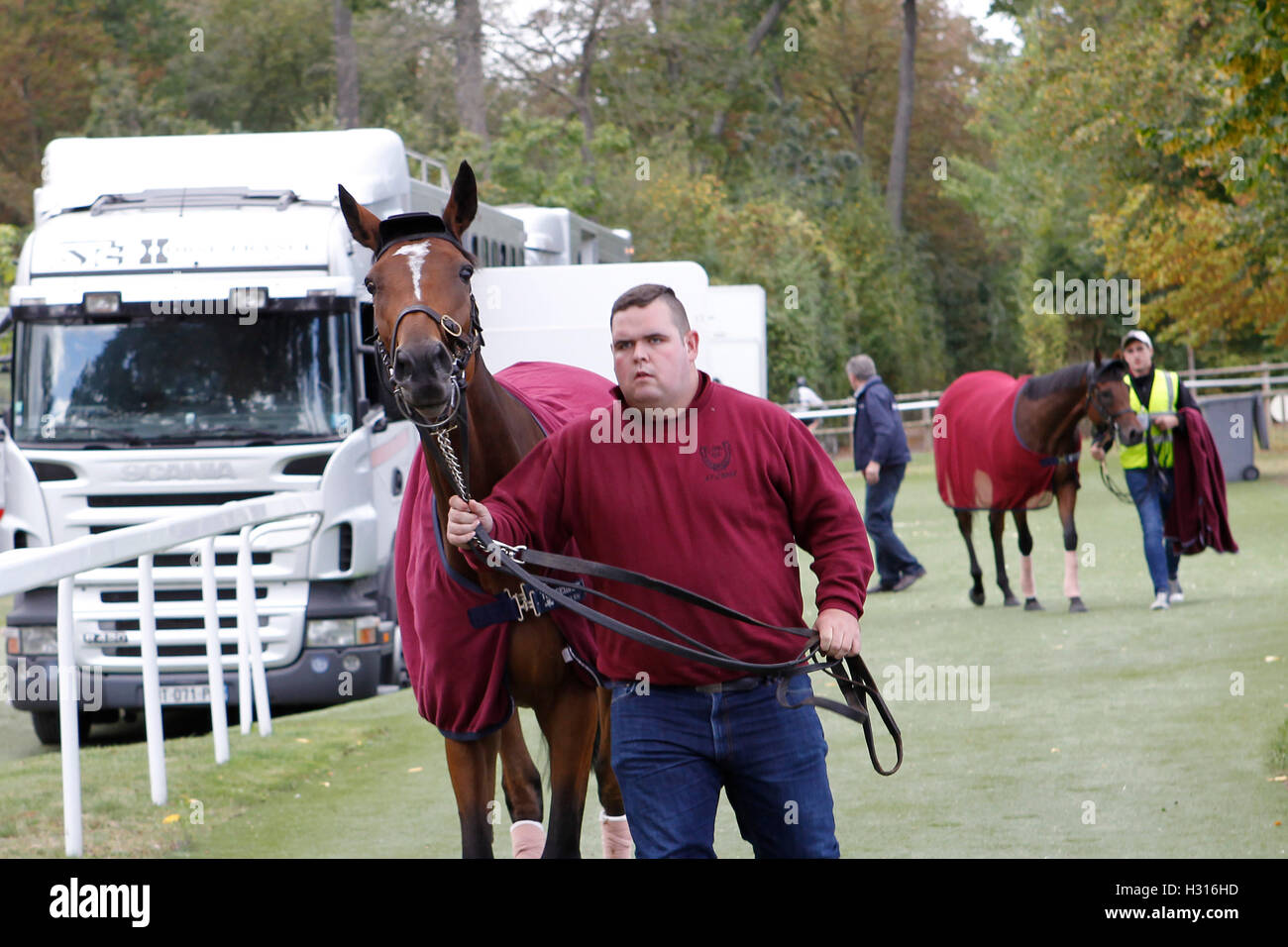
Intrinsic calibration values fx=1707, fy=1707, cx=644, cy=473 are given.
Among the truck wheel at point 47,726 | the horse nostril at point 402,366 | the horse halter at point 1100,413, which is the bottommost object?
the truck wheel at point 47,726

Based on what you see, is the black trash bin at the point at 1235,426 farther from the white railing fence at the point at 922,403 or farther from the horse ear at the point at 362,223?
the horse ear at the point at 362,223

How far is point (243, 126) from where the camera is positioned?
4428cm

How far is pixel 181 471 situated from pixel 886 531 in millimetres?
7455

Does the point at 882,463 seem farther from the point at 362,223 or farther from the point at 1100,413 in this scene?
the point at 362,223

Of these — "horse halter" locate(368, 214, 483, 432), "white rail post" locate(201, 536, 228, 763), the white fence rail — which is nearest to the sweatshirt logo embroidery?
"horse halter" locate(368, 214, 483, 432)

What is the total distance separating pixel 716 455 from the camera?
14.0 ft

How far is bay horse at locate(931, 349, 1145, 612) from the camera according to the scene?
42.4 ft

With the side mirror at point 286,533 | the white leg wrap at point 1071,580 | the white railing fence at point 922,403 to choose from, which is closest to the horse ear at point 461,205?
the side mirror at point 286,533

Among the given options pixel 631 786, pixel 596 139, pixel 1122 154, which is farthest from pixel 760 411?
pixel 596 139

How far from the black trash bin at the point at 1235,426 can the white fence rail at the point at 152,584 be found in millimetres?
18786

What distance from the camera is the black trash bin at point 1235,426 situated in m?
26.1

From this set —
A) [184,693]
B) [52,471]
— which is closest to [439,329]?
[184,693]

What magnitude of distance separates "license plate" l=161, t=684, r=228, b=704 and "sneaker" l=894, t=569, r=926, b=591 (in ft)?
24.2
